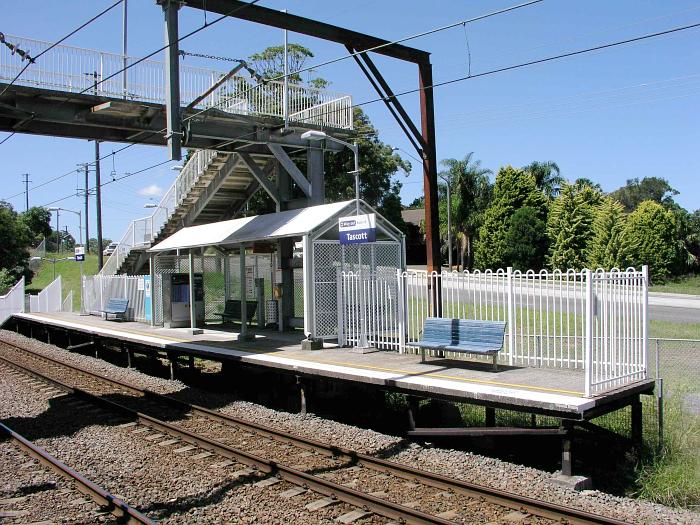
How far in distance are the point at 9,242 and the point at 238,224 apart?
142 feet

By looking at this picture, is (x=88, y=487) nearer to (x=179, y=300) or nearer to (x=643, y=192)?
(x=179, y=300)

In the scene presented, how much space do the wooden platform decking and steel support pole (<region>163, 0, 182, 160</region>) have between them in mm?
4774

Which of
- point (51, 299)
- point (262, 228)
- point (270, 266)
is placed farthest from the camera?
point (51, 299)

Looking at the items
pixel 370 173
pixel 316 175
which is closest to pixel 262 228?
pixel 316 175

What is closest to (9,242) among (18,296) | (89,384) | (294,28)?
(18,296)

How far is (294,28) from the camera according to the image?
14539mm

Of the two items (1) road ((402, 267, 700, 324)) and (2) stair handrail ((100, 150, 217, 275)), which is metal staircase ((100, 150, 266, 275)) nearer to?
(2) stair handrail ((100, 150, 217, 275))

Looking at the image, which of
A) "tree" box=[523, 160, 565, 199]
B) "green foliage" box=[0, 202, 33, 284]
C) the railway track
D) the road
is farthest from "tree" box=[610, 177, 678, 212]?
the railway track

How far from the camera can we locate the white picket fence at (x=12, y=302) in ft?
106

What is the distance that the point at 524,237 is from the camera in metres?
49.0

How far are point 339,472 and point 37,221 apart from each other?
8592 centimetres

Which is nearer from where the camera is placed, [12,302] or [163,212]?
[163,212]

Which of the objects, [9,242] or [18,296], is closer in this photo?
[18,296]

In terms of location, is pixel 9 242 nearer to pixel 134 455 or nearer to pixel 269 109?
pixel 269 109
